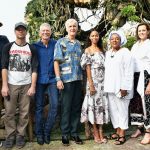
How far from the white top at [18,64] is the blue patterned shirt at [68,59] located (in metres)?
→ 0.48

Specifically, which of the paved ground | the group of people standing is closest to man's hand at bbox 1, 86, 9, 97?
the group of people standing

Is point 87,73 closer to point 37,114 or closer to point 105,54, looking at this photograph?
point 105,54

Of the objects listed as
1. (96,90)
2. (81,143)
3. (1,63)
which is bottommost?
(81,143)

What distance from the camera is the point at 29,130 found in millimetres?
5852

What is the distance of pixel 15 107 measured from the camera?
5.50 meters

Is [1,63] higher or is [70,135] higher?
[1,63]

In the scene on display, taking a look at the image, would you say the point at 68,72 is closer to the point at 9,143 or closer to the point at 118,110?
the point at 118,110

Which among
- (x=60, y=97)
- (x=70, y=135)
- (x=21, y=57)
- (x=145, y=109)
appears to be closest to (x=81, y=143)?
(x=70, y=135)

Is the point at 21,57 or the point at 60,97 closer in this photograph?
the point at 21,57

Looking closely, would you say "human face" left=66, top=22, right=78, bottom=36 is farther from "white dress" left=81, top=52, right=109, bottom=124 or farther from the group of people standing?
"white dress" left=81, top=52, right=109, bottom=124

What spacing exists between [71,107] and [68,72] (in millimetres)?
598

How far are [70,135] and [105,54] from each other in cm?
148

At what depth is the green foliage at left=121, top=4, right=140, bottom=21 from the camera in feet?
24.2

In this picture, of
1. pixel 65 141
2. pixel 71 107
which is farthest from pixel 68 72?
pixel 65 141
